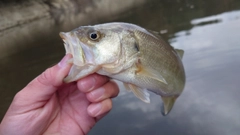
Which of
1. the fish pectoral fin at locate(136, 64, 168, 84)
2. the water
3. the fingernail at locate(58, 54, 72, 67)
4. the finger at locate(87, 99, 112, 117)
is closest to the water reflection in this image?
the water

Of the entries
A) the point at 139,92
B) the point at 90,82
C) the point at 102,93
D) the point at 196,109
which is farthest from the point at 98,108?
the point at 196,109

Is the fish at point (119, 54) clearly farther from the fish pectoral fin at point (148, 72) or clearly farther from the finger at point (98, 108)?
the finger at point (98, 108)

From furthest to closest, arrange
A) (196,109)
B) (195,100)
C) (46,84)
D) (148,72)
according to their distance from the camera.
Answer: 1. (195,100)
2. (196,109)
3. (46,84)
4. (148,72)

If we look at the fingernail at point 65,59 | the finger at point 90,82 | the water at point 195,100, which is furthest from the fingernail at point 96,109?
the water at point 195,100

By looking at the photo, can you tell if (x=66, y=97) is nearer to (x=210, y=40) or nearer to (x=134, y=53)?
(x=134, y=53)

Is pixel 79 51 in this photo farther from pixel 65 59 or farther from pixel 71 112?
pixel 71 112

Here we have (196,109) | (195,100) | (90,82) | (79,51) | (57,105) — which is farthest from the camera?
(195,100)

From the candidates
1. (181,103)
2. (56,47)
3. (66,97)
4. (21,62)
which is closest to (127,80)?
(66,97)
